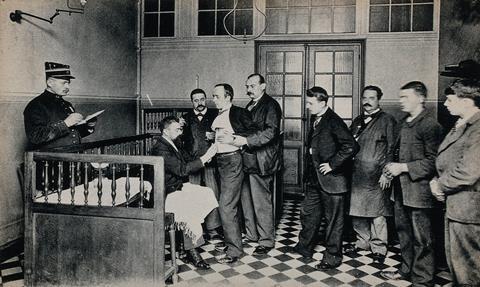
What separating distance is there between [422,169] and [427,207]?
1.02 ft

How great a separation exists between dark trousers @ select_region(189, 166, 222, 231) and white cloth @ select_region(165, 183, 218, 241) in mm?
873

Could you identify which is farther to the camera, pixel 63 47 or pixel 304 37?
pixel 304 37

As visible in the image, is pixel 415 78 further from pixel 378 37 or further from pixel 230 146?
pixel 230 146

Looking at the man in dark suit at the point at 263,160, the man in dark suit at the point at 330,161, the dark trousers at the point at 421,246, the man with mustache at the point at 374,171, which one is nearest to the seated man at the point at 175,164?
the man in dark suit at the point at 263,160

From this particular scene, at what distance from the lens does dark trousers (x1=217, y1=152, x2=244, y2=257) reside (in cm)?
421

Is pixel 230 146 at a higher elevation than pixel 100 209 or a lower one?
higher

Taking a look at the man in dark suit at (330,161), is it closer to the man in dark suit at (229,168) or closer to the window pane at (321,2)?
the man in dark suit at (229,168)

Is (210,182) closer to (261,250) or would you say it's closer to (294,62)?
(261,250)

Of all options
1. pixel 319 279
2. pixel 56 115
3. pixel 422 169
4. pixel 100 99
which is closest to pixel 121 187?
pixel 56 115

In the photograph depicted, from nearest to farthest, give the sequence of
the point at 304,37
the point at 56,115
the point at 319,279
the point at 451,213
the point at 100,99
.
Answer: the point at 451,213, the point at 319,279, the point at 56,115, the point at 100,99, the point at 304,37

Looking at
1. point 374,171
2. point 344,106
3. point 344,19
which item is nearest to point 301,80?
point 344,106

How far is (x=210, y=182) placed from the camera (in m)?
5.04

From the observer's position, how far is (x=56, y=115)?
13.9ft

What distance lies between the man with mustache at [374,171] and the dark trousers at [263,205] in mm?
853
